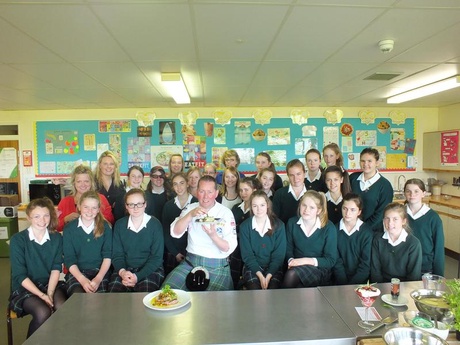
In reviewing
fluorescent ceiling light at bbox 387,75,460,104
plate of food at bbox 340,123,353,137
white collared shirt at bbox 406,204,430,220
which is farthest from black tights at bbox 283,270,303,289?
plate of food at bbox 340,123,353,137

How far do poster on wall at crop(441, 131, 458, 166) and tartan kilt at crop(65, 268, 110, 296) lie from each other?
6.29m

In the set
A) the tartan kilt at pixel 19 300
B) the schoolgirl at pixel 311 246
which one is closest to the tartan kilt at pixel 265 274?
the schoolgirl at pixel 311 246

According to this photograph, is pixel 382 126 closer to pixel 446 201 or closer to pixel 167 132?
pixel 446 201

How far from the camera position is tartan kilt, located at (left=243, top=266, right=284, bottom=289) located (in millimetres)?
2575

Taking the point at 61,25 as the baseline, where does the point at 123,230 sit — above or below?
below

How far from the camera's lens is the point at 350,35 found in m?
2.55

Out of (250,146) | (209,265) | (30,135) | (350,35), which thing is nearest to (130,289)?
(209,265)

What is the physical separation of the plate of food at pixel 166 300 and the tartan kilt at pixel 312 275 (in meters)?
1.03

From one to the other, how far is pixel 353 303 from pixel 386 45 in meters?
2.21

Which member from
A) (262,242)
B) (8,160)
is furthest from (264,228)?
(8,160)

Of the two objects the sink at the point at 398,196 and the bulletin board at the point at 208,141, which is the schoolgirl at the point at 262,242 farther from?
the sink at the point at 398,196

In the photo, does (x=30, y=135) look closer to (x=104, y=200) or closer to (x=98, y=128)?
(x=98, y=128)

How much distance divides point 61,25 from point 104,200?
1.64 metres

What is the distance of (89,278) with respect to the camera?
8.54ft
